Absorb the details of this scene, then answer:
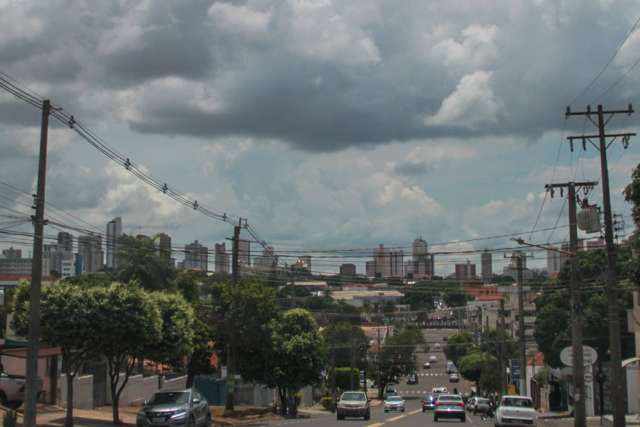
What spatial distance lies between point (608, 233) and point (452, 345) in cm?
11188

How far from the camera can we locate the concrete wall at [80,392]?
4303cm

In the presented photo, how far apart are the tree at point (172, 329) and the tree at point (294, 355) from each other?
14.2 metres

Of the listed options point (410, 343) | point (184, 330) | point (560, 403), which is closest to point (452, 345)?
point (410, 343)

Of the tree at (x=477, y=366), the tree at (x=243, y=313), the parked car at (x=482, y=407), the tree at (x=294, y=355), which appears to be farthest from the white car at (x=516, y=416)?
the tree at (x=477, y=366)

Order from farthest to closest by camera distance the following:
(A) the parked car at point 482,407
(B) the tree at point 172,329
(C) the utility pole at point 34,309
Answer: (A) the parked car at point 482,407 → (B) the tree at point 172,329 → (C) the utility pole at point 34,309

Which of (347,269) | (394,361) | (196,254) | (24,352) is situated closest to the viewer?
(24,352)

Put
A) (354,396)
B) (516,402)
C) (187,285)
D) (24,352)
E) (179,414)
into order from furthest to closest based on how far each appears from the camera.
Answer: (187,285), (354,396), (516,402), (24,352), (179,414)

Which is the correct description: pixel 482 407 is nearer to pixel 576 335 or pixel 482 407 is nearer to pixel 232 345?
pixel 232 345

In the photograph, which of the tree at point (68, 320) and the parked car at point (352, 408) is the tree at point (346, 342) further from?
the tree at point (68, 320)

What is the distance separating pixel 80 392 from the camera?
43750 millimetres

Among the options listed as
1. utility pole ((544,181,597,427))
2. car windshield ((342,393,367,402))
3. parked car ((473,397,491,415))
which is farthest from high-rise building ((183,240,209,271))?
parked car ((473,397,491,415))

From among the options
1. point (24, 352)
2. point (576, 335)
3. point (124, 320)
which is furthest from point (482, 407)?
point (124, 320)

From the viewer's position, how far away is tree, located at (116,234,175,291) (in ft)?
213

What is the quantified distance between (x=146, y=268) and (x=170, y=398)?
34.1 m
